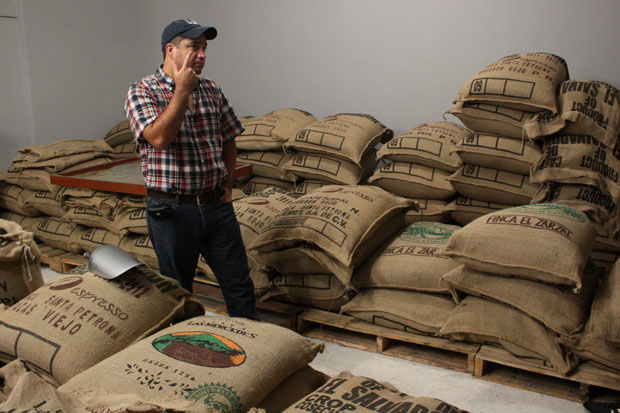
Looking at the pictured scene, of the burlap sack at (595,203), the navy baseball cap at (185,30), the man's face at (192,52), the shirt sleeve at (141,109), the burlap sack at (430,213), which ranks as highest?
the navy baseball cap at (185,30)

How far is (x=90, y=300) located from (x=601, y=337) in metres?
2.05

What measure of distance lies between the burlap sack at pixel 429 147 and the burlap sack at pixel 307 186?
51 centimetres

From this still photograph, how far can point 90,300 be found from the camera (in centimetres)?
206

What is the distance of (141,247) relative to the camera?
407 centimetres

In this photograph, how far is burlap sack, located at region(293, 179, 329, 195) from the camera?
4.27 metres

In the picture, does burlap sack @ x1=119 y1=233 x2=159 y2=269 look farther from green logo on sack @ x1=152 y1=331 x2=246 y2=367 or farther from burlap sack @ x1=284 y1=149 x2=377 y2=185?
green logo on sack @ x1=152 y1=331 x2=246 y2=367

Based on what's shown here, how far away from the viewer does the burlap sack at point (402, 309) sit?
9.89 feet

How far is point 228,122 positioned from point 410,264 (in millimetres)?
1178

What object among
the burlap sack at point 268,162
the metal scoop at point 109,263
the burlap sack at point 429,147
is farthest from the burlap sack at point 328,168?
the metal scoop at point 109,263

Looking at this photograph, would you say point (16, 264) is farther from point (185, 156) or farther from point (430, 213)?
point (430, 213)

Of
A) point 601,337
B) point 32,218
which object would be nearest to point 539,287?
point 601,337

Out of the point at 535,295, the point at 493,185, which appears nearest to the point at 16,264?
the point at 535,295

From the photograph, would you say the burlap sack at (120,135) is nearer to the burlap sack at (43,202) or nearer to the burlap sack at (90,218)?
the burlap sack at (43,202)

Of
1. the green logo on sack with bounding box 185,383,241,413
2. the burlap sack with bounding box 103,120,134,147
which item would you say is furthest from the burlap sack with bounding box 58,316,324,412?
the burlap sack with bounding box 103,120,134,147
